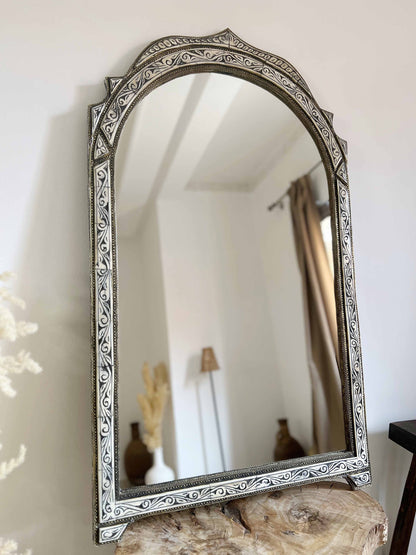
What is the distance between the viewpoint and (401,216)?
133cm

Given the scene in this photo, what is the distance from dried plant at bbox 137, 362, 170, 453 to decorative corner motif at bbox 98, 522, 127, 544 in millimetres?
165

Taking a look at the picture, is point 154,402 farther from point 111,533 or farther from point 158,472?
point 111,533

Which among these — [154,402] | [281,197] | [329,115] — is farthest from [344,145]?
[154,402]

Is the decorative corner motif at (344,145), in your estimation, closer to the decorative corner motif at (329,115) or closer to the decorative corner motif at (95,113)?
the decorative corner motif at (329,115)

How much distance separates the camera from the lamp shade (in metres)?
1.02

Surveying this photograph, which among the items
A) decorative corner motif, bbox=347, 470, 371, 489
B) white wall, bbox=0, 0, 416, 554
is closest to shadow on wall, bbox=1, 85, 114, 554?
white wall, bbox=0, 0, 416, 554

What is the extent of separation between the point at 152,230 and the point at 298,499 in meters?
0.72

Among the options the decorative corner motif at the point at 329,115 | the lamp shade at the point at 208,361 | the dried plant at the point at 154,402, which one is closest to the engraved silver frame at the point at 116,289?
the decorative corner motif at the point at 329,115

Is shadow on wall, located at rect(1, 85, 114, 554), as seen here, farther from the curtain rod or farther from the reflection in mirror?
the curtain rod

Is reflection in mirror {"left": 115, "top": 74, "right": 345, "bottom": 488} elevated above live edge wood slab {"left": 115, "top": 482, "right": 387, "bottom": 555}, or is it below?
above

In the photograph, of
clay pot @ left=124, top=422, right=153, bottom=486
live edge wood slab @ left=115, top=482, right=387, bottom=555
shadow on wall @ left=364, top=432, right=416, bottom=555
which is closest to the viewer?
live edge wood slab @ left=115, top=482, right=387, bottom=555

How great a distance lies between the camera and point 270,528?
828 millimetres

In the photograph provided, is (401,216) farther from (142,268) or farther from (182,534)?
(182,534)

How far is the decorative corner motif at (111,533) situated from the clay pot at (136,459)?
91mm
